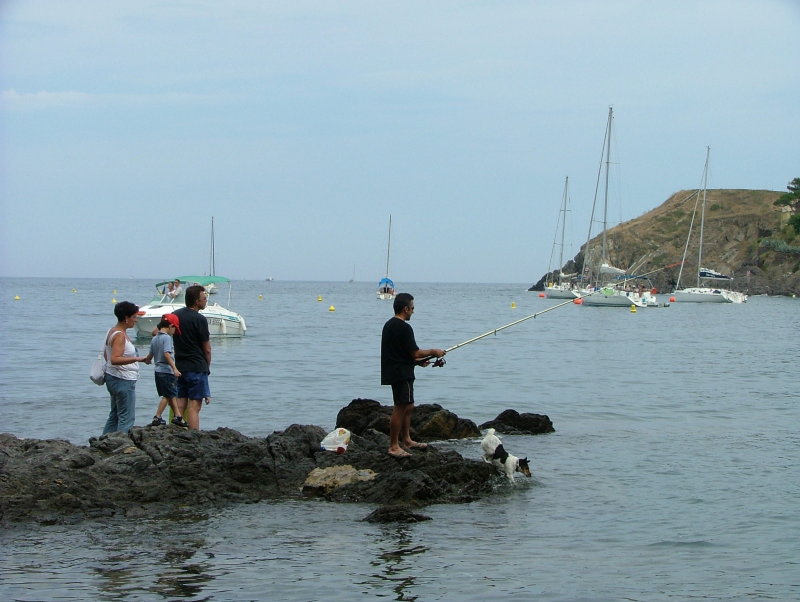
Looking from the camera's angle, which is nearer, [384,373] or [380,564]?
[380,564]

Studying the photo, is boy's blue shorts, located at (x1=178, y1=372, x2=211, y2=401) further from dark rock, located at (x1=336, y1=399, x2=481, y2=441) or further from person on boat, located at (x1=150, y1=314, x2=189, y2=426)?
dark rock, located at (x1=336, y1=399, x2=481, y2=441)

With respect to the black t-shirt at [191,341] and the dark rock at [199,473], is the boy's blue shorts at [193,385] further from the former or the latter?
the dark rock at [199,473]

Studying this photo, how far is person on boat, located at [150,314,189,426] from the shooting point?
11.0 m

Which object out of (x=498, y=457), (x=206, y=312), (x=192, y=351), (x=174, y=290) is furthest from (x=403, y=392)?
(x=206, y=312)

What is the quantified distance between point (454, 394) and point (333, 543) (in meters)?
12.4

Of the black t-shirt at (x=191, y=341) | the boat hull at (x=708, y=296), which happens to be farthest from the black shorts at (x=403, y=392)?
the boat hull at (x=708, y=296)

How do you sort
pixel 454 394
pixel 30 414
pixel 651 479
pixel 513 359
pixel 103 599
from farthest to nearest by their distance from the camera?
pixel 513 359, pixel 454 394, pixel 30 414, pixel 651 479, pixel 103 599

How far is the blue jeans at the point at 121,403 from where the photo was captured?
10.7m

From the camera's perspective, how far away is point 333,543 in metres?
8.72

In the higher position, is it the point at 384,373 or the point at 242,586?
the point at 384,373

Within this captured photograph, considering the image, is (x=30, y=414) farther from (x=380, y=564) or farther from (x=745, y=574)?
(x=745, y=574)

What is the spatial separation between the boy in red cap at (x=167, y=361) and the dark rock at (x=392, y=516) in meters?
2.88

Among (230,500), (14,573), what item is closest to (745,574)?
(230,500)

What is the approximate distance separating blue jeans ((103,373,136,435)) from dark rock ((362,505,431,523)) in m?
3.14
